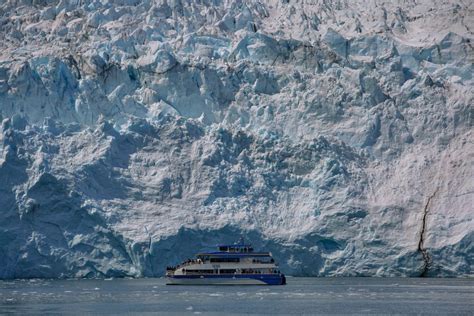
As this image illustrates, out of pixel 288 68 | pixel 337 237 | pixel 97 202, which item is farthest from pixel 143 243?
pixel 288 68

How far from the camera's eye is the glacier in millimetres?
62312

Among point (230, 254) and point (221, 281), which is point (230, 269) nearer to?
point (221, 281)

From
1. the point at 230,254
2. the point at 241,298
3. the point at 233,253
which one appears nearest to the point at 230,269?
the point at 230,254

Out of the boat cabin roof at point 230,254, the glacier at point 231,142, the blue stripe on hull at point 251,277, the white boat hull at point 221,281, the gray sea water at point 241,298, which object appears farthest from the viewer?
the white boat hull at point 221,281

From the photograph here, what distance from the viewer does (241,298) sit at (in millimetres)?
53438

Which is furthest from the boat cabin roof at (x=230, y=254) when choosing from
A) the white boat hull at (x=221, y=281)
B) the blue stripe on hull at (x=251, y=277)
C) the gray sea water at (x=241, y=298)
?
the white boat hull at (x=221, y=281)

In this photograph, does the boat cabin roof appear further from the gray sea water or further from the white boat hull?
the white boat hull

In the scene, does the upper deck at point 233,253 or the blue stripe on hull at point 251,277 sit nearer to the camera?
the upper deck at point 233,253

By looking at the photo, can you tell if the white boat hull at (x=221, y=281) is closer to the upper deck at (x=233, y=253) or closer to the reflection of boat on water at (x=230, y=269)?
the reflection of boat on water at (x=230, y=269)

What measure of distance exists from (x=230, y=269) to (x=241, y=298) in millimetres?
9182

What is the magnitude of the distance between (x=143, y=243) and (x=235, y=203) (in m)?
5.80

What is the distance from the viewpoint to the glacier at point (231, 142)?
62312 millimetres

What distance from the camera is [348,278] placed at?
69.2m

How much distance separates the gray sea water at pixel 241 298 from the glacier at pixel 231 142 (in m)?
1.99
